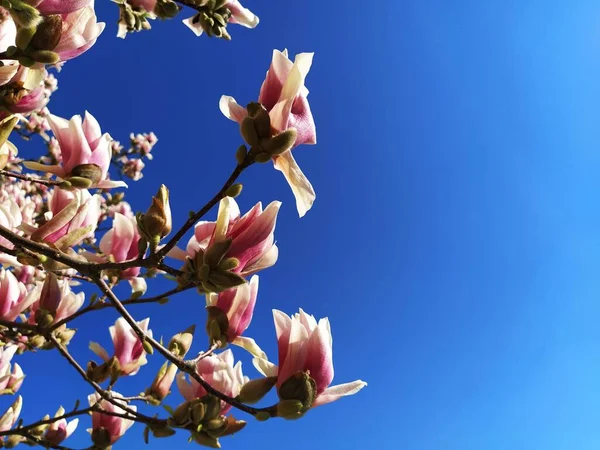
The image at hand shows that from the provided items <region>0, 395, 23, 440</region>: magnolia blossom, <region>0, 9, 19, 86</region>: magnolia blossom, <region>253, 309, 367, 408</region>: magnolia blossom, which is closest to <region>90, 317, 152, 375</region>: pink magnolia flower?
<region>0, 395, 23, 440</region>: magnolia blossom

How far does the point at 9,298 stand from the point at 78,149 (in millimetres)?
526

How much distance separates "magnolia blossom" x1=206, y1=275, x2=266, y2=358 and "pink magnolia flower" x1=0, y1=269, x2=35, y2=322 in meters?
0.63

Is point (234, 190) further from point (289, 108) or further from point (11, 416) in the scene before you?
point (11, 416)

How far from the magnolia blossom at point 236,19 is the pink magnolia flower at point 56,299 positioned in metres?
1.00

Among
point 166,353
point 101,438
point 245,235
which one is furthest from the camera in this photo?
point 101,438

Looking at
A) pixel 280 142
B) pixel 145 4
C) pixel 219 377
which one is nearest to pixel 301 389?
pixel 219 377

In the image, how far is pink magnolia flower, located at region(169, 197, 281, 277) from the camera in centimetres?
96

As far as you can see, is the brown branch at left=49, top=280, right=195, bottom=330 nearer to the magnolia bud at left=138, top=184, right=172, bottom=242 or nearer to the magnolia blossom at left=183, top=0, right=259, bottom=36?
the magnolia bud at left=138, top=184, right=172, bottom=242

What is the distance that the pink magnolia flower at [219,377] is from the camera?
1.20 meters

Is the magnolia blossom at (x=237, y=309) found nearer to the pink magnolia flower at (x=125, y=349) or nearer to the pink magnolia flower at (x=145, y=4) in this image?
the pink magnolia flower at (x=125, y=349)

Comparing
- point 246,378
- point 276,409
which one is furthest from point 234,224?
point 246,378

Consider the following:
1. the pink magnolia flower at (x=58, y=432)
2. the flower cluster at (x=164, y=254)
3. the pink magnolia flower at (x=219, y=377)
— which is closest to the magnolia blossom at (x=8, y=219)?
the flower cluster at (x=164, y=254)

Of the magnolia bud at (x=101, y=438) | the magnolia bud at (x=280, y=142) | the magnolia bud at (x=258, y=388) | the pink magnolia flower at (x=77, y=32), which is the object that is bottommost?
the magnolia bud at (x=258, y=388)

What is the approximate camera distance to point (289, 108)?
86 cm
